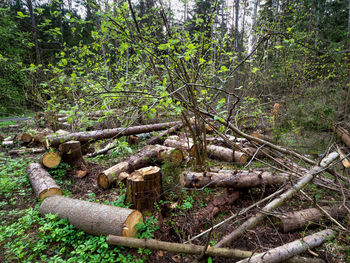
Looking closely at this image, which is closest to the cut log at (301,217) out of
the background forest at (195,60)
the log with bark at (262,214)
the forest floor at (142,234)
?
the forest floor at (142,234)

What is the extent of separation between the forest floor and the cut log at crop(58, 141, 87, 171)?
0.49 m

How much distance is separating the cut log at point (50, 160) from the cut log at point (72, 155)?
21 centimetres

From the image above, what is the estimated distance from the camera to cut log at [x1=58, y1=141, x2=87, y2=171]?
15.8 feet

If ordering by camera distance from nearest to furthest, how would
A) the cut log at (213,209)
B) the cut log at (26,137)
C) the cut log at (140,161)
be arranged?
the cut log at (213,209) → the cut log at (140,161) → the cut log at (26,137)

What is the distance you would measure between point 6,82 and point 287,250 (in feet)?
61.8

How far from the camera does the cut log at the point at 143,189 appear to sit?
304 centimetres

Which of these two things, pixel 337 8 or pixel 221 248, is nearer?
pixel 221 248

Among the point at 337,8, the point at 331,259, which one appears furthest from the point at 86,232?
the point at 337,8

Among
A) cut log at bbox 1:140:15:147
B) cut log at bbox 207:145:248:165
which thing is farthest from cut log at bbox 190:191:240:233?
cut log at bbox 1:140:15:147

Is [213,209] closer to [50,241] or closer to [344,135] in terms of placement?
[50,241]

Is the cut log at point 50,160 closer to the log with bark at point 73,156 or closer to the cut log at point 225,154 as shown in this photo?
the log with bark at point 73,156

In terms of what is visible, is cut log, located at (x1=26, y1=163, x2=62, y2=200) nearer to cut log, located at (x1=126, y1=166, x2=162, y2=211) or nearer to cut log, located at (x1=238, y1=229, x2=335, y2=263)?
cut log, located at (x1=126, y1=166, x2=162, y2=211)

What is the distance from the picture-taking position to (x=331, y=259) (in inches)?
93.7

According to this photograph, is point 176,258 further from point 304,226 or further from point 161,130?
point 161,130
